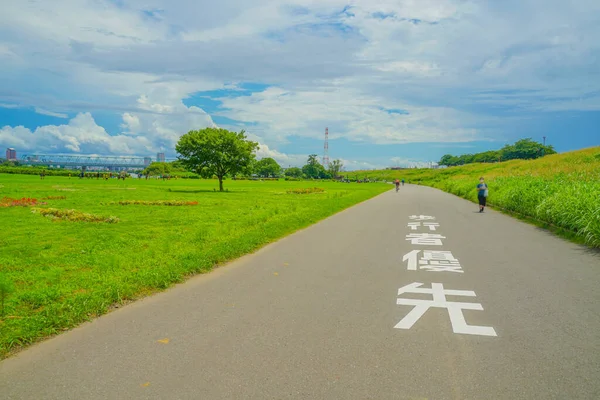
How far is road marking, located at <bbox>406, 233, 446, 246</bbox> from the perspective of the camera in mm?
10773

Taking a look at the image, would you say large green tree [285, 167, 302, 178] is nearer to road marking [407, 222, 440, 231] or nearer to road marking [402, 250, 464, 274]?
road marking [407, 222, 440, 231]

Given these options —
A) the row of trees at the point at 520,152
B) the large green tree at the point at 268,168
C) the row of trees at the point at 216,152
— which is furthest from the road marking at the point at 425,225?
the large green tree at the point at 268,168

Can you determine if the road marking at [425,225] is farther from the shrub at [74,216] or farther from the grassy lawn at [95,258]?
the shrub at [74,216]

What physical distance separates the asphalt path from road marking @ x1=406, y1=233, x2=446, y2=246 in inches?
112

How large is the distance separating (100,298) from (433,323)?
4.06 m

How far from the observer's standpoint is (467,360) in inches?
154

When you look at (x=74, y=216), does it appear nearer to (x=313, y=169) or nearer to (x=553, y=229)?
(x=553, y=229)

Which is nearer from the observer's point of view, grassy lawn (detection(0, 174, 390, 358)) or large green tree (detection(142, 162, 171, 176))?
grassy lawn (detection(0, 174, 390, 358))

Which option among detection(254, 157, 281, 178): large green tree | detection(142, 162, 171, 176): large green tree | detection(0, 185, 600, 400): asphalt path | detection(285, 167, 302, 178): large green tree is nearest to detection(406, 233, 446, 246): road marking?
detection(0, 185, 600, 400): asphalt path

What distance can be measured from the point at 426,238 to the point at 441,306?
6.31 m

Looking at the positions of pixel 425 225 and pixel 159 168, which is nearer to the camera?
pixel 425 225

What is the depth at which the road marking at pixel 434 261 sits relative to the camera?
7812mm

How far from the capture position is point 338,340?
4.32 metres

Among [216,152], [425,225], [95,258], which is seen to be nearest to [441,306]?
[95,258]
